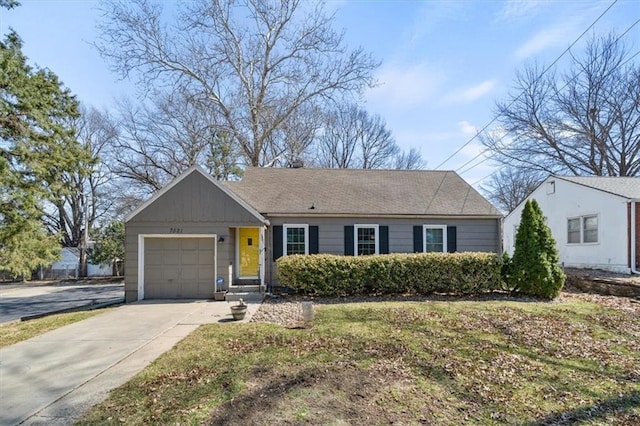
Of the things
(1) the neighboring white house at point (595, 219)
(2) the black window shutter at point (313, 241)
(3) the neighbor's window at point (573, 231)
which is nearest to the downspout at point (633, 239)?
(1) the neighboring white house at point (595, 219)

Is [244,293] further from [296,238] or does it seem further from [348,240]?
[348,240]

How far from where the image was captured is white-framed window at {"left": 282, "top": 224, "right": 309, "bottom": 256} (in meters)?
13.3

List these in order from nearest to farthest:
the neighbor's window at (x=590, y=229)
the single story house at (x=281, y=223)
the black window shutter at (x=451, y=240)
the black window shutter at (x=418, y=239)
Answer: the single story house at (x=281, y=223) < the black window shutter at (x=418, y=239) < the black window shutter at (x=451, y=240) < the neighbor's window at (x=590, y=229)

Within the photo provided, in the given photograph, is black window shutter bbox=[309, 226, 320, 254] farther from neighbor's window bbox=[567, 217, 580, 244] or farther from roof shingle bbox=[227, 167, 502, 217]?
neighbor's window bbox=[567, 217, 580, 244]

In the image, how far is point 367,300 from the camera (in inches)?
430

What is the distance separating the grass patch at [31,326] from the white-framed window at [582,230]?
18.6 metres

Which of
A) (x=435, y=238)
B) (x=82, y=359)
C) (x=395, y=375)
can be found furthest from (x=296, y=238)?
(x=395, y=375)

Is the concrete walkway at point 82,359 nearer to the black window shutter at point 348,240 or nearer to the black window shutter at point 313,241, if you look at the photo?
the black window shutter at point 313,241

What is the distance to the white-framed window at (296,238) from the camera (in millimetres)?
13297

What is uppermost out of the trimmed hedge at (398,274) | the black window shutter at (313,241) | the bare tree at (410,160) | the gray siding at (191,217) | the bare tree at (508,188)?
the bare tree at (410,160)

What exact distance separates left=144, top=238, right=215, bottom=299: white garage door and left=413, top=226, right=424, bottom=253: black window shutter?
7.34 m

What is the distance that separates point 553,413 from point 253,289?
31.5 feet

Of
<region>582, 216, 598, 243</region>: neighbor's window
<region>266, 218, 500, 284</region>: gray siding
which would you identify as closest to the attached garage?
<region>266, 218, 500, 284</region>: gray siding

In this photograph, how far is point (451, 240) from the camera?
543 inches
